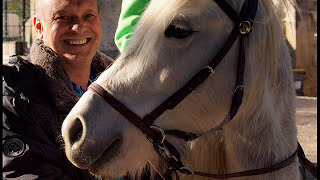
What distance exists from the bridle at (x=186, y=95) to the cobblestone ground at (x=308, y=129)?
12.1ft

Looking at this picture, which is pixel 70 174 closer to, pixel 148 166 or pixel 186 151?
pixel 148 166

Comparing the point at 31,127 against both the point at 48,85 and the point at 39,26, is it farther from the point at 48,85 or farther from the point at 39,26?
the point at 39,26

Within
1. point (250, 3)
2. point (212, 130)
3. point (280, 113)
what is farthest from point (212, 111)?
point (250, 3)

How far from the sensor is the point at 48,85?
1.82m

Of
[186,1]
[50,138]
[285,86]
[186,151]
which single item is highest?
[186,1]

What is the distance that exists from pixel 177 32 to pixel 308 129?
502 centimetres

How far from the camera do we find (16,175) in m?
1.57

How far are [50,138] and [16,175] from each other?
0.74ft

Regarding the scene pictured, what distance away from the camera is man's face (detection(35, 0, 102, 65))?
1.95 meters

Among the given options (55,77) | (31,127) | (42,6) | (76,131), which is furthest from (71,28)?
(76,131)

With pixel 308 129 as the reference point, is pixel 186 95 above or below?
above

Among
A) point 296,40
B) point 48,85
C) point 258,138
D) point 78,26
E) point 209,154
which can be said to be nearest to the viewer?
point 258,138

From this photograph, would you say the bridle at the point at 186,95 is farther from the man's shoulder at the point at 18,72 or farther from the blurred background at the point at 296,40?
the blurred background at the point at 296,40

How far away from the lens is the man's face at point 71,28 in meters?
1.95
